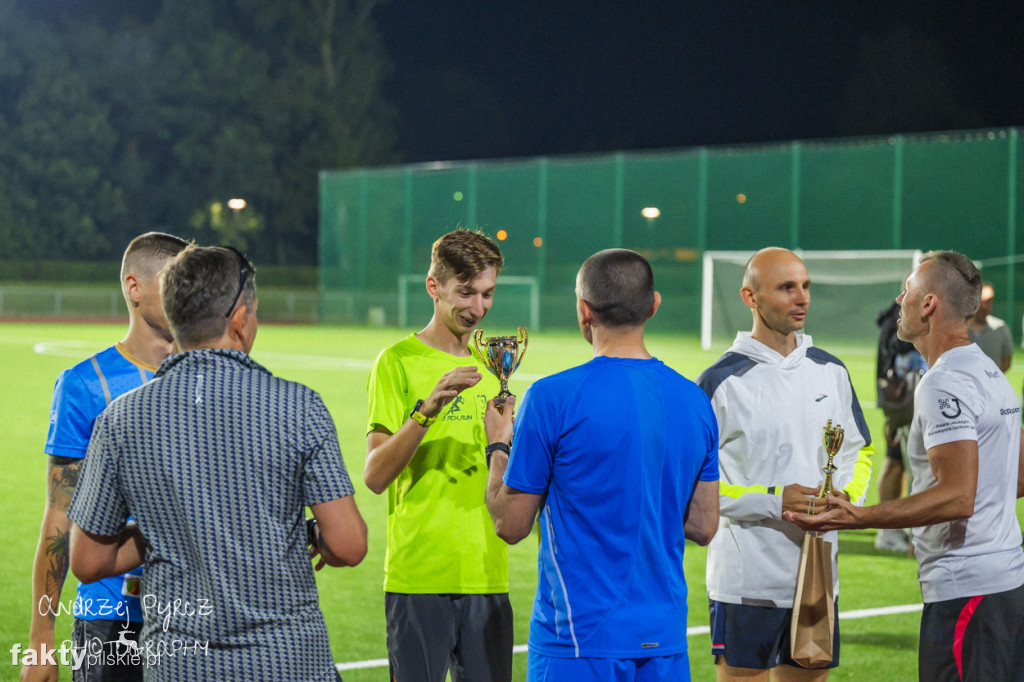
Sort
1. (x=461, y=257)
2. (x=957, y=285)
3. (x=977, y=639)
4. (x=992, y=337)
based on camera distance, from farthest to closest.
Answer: (x=992, y=337) → (x=461, y=257) → (x=957, y=285) → (x=977, y=639)

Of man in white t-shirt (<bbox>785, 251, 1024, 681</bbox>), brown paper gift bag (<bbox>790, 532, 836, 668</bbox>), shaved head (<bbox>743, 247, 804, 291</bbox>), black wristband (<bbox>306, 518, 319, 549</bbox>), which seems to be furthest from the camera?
shaved head (<bbox>743, 247, 804, 291</bbox>)

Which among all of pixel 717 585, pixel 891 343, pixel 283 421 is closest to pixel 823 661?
pixel 717 585

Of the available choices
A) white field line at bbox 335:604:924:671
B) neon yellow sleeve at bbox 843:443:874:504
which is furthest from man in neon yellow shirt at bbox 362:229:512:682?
white field line at bbox 335:604:924:671

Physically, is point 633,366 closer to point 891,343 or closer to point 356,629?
point 356,629

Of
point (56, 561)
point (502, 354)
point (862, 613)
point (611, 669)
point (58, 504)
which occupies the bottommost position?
point (862, 613)

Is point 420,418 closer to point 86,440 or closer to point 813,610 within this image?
point 86,440

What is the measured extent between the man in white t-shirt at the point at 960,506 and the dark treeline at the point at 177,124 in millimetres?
58027

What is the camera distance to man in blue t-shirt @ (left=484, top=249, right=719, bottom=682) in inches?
127

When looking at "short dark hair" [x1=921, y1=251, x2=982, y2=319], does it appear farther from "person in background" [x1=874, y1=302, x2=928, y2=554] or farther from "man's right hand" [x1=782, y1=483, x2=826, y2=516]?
"person in background" [x1=874, y1=302, x2=928, y2=554]

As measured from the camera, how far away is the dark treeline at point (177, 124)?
57.6 meters

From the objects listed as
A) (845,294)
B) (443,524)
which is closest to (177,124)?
(845,294)

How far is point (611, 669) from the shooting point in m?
3.21

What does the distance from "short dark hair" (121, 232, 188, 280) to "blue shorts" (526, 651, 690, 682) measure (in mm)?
1729

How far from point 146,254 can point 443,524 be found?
1318 mm
